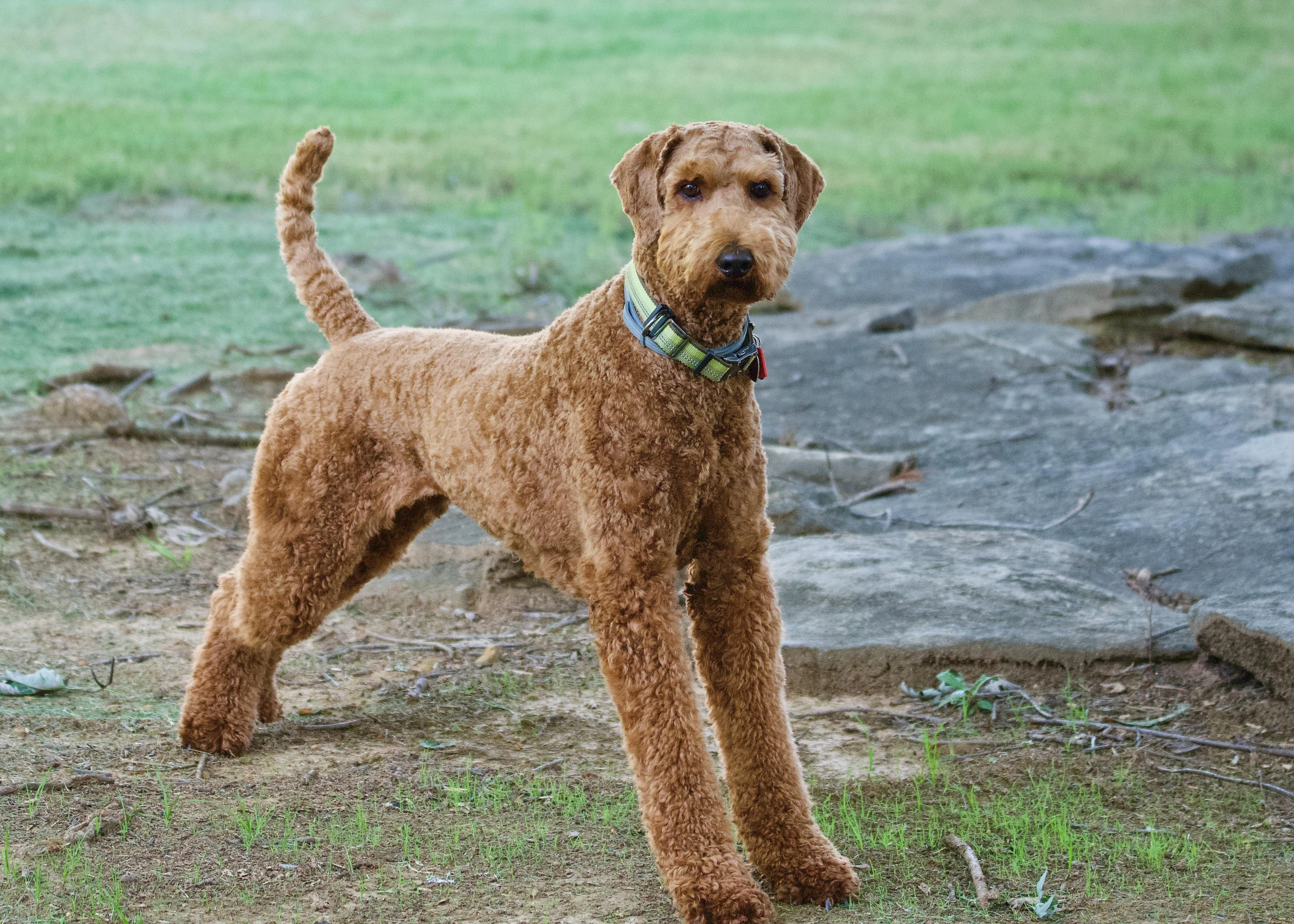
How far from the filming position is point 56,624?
14.2ft

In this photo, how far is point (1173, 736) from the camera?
11.4 ft

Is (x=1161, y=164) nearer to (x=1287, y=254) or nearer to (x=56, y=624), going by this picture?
(x=1287, y=254)

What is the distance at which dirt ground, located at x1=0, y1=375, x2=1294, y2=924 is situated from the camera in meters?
2.71

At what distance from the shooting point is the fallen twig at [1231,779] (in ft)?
10.6

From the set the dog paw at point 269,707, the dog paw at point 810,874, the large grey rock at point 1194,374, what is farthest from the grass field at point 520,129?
the dog paw at point 810,874

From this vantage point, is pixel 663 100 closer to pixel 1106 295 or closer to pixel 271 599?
pixel 1106 295

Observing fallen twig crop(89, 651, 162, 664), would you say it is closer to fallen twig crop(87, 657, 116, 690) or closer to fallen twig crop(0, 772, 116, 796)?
fallen twig crop(87, 657, 116, 690)

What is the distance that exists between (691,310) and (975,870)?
137 centimetres

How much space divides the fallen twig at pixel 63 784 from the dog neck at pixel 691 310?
1.84m

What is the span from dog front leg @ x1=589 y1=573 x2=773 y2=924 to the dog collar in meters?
0.44

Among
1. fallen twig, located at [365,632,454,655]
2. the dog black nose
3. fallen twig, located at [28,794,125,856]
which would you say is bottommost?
fallen twig, located at [365,632,454,655]

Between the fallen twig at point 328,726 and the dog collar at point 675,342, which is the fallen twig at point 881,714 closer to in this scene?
the fallen twig at point 328,726

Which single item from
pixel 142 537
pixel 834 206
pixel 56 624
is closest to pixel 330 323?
pixel 56 624

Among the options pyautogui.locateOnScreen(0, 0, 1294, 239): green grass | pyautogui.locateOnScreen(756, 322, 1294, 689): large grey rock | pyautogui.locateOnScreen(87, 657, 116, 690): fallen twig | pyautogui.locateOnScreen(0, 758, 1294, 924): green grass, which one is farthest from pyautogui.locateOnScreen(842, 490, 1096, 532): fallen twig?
pyautogui.locateOnScreen(0, 0, 1294, 239): green grass
